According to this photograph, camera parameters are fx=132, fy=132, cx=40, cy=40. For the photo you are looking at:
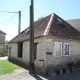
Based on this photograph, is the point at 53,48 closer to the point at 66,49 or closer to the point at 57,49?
the point at 57,49

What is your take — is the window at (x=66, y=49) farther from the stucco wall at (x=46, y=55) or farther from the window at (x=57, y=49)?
the window at (x=57, y=49)

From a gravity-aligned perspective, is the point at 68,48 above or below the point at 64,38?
below

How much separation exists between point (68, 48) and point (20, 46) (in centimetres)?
775

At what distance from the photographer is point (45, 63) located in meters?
11.4

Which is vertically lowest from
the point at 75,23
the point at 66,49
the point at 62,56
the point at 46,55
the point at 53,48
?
the point at 62,56

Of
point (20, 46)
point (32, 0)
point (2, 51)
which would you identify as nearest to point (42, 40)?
point (32, 0)

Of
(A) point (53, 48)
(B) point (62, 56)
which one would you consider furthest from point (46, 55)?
(B) point (62, 56)

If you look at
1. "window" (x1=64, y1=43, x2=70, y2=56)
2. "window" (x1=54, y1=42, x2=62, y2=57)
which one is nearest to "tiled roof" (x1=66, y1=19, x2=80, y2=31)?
"window" (x1=64, y1=43, x2=70, y2=56)

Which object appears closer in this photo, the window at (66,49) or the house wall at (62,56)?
the house wall at (62,56)

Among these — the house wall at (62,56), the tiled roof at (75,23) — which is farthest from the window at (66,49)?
the tiled roof at (75,23)

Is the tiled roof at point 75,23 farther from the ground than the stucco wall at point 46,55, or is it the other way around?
the tiled roof at point 75,23

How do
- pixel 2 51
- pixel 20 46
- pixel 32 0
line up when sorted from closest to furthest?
pixel 32 0, pixel 20 46, pixel 2 51

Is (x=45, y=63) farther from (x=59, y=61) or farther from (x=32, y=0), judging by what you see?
(x=32, y=0)

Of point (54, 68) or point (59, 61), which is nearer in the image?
point (54, 68)
